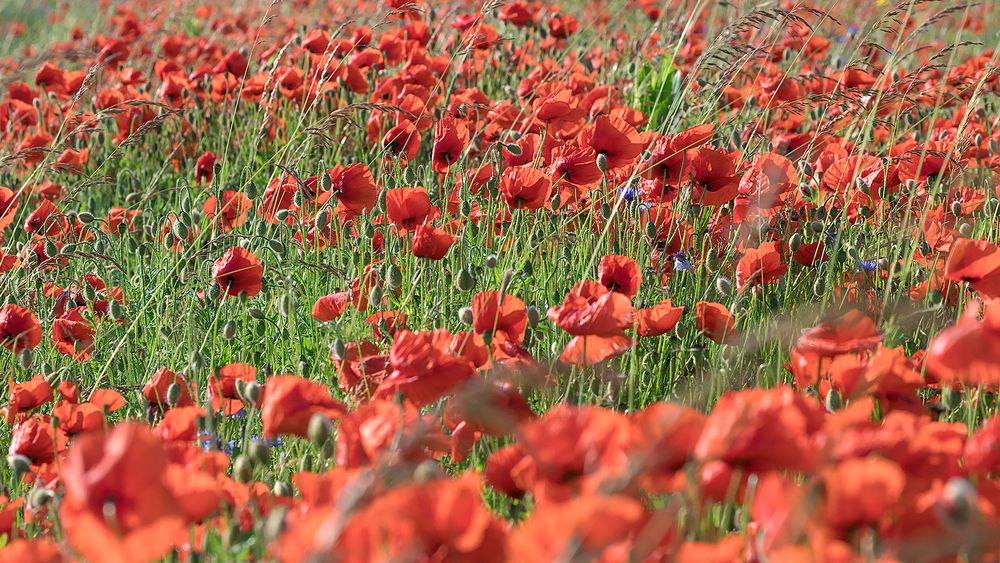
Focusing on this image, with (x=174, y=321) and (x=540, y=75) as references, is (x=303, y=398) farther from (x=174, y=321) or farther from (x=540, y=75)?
(x=540, y=75)

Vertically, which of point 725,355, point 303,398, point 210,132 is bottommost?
point 210,132

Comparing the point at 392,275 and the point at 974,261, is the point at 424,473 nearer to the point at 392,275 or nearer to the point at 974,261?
the point at 974,261

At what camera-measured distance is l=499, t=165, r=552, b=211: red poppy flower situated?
2.15m

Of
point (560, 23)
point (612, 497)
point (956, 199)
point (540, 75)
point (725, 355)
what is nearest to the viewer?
point (612, 497)

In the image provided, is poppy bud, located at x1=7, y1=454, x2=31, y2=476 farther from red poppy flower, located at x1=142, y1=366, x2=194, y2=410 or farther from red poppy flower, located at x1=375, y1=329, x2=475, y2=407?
red poppy flower, located at x1=375, y1=329, x2=475, y2=407

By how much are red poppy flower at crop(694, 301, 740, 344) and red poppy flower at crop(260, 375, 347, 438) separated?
77 centimetres

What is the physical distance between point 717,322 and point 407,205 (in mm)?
662

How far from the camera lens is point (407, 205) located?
2.16 metres

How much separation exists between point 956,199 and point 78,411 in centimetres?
201

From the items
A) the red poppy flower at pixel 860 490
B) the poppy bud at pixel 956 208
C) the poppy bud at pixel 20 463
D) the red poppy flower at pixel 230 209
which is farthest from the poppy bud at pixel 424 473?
the poppy bud at pixel 956 208

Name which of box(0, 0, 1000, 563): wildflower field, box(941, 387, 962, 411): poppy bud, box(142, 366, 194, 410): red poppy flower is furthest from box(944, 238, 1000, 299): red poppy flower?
Result: box(142, 366, 194, 410): red poppy flower

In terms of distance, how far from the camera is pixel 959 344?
3.78ft

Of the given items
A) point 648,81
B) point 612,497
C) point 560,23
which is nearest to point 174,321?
point 612,497

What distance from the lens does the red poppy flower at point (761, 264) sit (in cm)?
206
